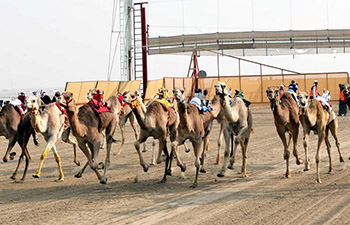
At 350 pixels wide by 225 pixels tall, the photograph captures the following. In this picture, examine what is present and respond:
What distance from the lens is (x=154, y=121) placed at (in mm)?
12359

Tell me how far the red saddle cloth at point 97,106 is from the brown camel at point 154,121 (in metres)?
1.29

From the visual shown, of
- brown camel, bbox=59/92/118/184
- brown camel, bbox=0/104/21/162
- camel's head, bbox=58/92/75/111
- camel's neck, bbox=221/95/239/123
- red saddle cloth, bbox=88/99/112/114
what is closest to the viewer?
camel's head, bbox=58/92/75/111

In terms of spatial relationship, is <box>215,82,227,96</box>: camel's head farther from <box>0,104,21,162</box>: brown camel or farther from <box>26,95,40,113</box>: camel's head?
<box>0,104,21,162</box>: brown camel

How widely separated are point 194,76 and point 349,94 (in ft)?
86.0

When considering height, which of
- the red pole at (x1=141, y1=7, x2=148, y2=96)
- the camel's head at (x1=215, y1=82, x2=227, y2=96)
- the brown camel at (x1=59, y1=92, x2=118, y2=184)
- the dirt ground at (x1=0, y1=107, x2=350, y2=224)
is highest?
the red pole at (x1=141, y1=7, x2=148, y2=96)

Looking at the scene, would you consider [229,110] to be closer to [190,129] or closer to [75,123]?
[190,129]

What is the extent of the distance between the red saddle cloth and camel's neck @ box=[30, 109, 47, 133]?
3.68 ft

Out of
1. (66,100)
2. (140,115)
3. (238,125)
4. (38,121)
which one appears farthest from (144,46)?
(66,100)

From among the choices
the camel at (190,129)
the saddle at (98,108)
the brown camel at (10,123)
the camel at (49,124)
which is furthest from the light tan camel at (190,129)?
the brown camel at (10,123)

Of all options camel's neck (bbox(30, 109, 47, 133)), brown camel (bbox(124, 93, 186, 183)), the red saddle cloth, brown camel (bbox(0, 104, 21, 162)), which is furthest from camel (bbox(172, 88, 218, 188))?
brown camel (bbox(0, 104, 21, 162))

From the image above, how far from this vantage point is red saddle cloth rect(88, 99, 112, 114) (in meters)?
13.1

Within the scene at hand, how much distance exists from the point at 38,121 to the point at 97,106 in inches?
55.5

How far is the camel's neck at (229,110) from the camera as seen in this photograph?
12461 millimetres

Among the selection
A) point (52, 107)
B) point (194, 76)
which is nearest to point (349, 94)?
point (52, 107)
